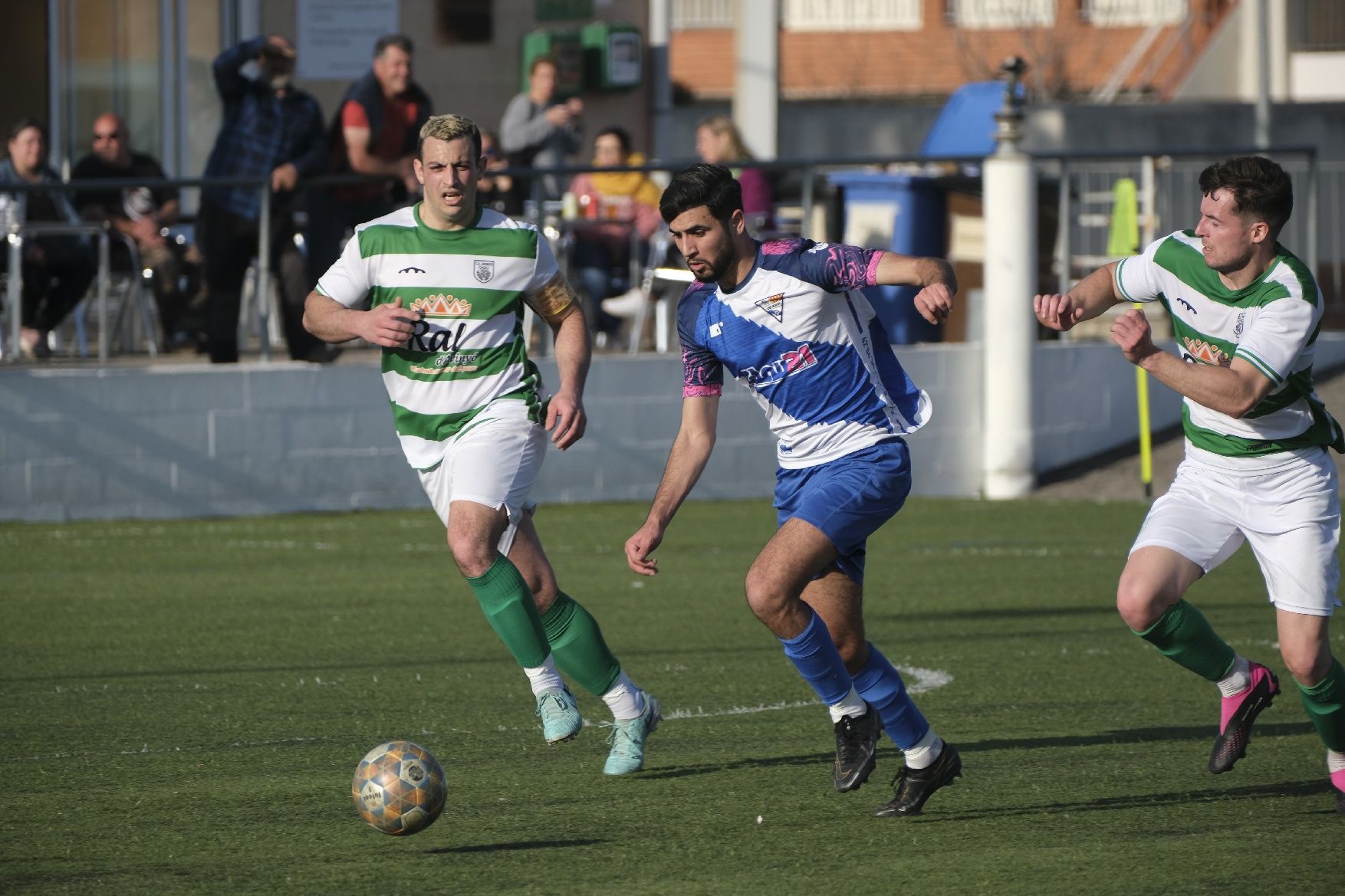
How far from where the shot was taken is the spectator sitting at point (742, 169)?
15.4 meters

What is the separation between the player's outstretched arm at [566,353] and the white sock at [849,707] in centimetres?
120

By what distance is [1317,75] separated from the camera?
35.4 metres

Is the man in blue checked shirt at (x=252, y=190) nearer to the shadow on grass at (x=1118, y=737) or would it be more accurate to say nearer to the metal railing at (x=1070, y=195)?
the metal railing at (x=1070, y=195)

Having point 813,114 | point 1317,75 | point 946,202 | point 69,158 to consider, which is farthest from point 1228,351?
point 1317,75

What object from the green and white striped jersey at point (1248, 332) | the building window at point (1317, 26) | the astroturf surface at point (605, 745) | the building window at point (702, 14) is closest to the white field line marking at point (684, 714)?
the astroturf surface at point (605, 745)

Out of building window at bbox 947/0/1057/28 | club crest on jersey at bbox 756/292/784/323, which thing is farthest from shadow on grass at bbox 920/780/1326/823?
building window at bbox 947/0/1057/28

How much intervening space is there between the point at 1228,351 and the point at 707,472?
372 inches

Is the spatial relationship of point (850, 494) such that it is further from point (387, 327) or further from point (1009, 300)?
point (1009, 300)

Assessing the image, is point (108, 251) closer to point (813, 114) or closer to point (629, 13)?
point (629, 13)

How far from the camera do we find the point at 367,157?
14180 mm

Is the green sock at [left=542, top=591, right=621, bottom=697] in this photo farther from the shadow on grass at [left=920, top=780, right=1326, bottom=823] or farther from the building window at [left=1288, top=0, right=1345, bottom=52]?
the building window at [left=1288, top=0, right=1345, bottom=52]

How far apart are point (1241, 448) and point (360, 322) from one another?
275 centimetres

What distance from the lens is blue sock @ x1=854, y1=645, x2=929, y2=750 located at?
6.31 meters

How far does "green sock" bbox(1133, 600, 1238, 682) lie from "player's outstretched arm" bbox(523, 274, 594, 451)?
6.19ft
